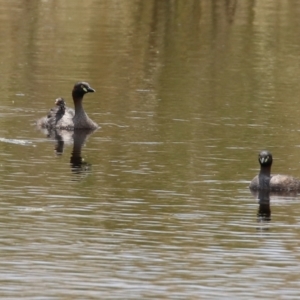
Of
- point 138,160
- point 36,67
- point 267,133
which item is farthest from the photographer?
point 36,67

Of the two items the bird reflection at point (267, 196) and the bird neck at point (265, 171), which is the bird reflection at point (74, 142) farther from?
the bird reflection at point (267, 196)

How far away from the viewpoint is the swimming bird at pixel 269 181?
2709 cm

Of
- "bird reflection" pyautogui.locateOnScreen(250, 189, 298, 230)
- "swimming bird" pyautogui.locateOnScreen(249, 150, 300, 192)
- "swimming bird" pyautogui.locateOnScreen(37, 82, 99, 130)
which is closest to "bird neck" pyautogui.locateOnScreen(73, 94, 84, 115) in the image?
"swimming bird" pyautogui.locateOnScreen(37, 82, 99, 130)

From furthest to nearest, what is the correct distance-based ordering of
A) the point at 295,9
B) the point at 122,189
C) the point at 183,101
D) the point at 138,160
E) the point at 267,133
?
the point at 295,9, the point at 183,101, the point at 267,133, the point at 138,160, the point at 122,189

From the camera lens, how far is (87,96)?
137 feet

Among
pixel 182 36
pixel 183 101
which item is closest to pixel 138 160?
pixel 183 101

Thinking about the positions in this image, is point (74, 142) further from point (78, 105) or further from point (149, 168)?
point (149, 168)

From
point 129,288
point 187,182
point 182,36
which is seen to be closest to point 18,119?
point 187,182

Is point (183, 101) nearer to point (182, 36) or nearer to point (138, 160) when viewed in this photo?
point (138, 160)

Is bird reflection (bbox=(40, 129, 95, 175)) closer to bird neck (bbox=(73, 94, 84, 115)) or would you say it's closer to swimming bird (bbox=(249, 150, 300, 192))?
bird neck (bbox=(73, 94, 84, 115))

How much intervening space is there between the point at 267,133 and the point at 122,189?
861 cm

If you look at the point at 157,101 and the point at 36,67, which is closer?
the point at 157,101

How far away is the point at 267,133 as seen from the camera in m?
34.5

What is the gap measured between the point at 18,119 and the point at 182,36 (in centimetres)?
2598
